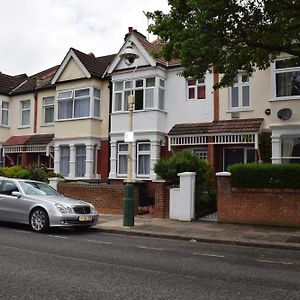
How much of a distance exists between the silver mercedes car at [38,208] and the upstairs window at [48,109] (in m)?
12.6

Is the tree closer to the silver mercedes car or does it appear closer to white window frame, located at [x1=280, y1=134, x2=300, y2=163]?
the silver mercedes car

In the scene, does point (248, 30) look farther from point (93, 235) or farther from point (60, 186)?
point (60, 186)

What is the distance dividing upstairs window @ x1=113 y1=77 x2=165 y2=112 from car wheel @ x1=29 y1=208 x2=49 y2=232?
31.7 ft

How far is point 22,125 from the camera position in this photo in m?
28.4

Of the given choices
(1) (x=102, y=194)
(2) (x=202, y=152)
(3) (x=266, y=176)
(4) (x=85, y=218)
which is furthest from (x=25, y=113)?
(3) (x=266, y=176)

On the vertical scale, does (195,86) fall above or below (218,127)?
above

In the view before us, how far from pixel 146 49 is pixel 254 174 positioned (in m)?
10.2

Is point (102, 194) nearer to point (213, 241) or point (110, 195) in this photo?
point (110, 195)

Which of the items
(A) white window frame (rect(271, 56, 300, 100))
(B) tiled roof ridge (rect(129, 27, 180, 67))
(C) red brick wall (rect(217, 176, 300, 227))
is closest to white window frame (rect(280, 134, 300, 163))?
(A) white window frame (rect(271, 56, 300, 100))

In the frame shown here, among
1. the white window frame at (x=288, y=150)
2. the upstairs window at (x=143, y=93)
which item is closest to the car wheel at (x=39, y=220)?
the upstairs window at (x=143, y=93)

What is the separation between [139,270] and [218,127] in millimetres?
12941

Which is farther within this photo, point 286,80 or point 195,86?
point 195,86

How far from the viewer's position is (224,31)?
11.7 meters

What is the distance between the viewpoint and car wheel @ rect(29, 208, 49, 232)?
1325cm
